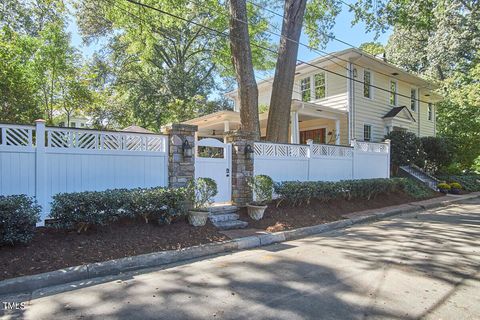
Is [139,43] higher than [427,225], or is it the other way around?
[139,43]

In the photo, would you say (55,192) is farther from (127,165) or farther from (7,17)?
(7,17)

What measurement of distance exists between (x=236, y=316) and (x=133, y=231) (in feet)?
10.1

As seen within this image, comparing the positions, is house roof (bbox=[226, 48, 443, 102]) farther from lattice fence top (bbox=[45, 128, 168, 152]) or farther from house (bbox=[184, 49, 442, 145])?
lattice fence top (bbox=[45, 128, 168, 152])

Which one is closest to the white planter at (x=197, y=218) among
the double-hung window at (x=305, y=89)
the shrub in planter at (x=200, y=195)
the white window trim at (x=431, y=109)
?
the shrub in planter at (x=200, y=195)

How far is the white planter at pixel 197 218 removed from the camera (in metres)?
6.29

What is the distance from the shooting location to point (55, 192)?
559cm

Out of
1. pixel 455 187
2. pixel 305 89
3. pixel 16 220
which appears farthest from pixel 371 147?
pixel 16 220

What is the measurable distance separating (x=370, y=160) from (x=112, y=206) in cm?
1037

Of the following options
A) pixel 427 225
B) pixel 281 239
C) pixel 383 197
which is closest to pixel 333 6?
pixel 383 197

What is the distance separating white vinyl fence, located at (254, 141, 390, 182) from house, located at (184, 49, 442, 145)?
100 inches

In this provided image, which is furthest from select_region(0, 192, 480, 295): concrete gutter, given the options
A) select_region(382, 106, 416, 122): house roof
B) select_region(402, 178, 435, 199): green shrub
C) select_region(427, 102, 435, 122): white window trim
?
select_region(427, 102, 435, 122): white window trim

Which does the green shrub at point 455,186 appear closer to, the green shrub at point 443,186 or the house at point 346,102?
the green shrub at point 443,186

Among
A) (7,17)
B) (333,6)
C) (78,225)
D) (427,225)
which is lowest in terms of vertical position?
(427,225)

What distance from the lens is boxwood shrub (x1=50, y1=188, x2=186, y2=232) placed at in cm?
495
